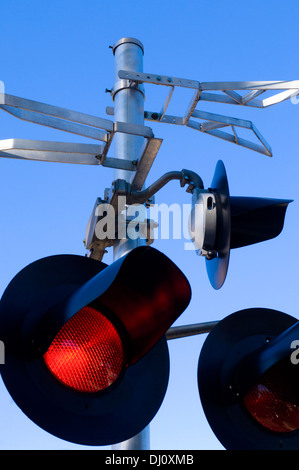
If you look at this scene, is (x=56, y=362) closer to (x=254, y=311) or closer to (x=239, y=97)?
(x=254, y=311)

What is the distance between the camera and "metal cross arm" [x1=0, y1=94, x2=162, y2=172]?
12.0 feet

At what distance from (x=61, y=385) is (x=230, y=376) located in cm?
80

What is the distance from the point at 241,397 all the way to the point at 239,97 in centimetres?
264

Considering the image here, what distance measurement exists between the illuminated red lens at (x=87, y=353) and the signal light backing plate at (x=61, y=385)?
3 centimetres

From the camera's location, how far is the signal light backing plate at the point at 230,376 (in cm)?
235

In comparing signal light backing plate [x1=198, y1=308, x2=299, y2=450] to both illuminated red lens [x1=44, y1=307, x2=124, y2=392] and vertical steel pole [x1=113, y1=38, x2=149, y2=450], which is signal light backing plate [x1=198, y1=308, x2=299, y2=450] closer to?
illuminated red lens [x1=44, y1=307, x2=124, y2=392]

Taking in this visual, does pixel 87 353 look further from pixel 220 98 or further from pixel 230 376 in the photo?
pixel 220 98

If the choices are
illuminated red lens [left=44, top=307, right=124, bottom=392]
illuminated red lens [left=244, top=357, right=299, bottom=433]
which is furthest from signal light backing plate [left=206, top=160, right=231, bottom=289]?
illuminated red lens [left=44, top=307, right=124, bottom=392]

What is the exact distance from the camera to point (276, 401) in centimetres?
239

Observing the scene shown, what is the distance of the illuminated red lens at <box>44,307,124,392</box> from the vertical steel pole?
125 cm

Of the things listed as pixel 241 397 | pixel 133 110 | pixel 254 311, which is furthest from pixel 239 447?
pixel 133 110

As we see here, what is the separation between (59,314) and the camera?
192 centimetres

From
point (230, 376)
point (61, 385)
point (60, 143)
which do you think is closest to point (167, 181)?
point (60, 143)

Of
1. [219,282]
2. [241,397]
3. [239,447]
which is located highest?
[219,282]
